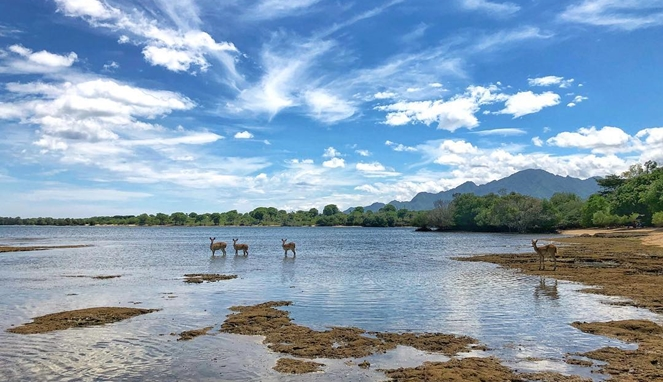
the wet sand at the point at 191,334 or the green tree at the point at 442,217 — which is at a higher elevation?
the green tree at the point at 442,217

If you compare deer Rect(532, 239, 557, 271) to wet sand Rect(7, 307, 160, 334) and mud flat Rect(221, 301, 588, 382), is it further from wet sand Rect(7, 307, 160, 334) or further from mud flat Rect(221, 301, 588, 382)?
wet sand Rect(7, 307, 160, 334)

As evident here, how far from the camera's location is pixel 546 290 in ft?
73.9

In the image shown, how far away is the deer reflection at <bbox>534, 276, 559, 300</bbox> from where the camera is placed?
2081cm

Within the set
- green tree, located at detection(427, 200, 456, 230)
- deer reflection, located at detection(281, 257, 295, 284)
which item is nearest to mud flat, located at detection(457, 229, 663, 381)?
deer reflection, located at detection(281, 257, 295, 284)

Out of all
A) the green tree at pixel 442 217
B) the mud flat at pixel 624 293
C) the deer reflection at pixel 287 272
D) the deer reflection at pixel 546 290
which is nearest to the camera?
the mud flat at pixel 624 293

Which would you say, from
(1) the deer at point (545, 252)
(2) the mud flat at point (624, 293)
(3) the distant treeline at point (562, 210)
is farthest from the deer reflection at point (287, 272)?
(3) the distant treeline at point (562, 210)

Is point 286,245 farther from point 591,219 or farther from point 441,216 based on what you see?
point 441,216

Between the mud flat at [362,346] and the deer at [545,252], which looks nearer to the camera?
the mud flat at [362,346]

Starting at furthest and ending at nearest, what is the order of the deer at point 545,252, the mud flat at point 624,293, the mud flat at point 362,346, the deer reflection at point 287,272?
the deer at point 545,252 < the deer reflection at point 287,272 < the mud flat at point 624,293 < the mud flat at point 362,346

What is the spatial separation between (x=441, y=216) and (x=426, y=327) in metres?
142

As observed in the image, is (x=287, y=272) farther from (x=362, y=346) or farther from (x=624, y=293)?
(x=362, y=346)

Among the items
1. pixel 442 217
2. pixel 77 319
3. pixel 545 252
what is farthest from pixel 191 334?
pixel 442 217

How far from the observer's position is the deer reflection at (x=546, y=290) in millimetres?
20812

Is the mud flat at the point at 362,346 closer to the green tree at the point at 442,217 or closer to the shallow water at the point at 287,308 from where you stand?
the shallow water at the point at 287,308
